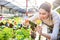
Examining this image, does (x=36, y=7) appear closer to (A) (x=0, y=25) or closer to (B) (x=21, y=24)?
(B) (x=21, y=24)

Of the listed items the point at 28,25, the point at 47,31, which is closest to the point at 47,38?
the point at 47,31

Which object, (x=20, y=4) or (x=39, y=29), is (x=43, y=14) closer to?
(x=39, y=29)

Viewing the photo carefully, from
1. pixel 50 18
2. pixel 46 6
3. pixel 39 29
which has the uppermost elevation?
pixel 46 6

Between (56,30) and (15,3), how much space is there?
1.70ft

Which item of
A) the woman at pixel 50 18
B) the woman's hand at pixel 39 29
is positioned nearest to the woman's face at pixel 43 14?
the woman at pixel 50 18

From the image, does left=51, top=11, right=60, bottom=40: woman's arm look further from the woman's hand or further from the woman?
the woman's hand

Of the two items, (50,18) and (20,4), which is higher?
(20,4)

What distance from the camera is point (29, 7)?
1.42 metres

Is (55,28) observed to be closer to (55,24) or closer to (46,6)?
(55,24)

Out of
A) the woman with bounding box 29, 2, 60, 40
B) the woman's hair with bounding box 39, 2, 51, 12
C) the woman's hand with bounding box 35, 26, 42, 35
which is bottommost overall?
the woman's hand with bounding box 35, 26, 42, 35

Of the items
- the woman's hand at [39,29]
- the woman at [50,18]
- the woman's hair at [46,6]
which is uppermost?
the woman's hair at [46,6]

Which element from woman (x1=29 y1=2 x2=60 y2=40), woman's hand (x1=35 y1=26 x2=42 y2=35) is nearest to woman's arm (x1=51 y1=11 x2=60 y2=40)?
woman (x1=29 y1=2 x2=60 y2=40)

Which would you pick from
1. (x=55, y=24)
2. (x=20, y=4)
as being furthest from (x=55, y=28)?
(x=20, y=4)

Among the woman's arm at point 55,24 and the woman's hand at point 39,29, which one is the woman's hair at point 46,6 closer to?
the woman's arm at point 55,24
